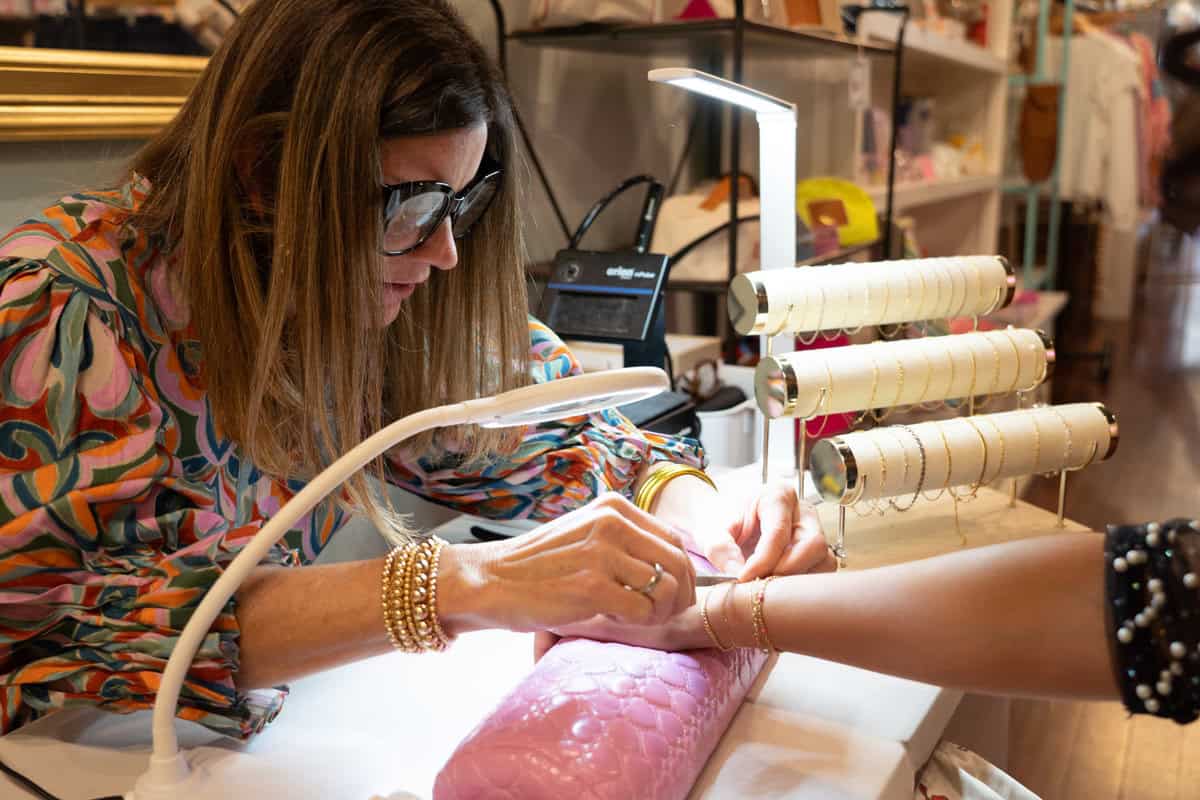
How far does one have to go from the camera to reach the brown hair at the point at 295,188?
0.86 meters

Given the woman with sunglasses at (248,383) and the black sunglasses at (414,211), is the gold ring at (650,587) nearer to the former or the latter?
the woman with sunglasses at (248,383)

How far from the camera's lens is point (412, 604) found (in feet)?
2.77

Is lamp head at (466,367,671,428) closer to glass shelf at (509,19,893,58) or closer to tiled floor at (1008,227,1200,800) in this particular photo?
tiled floor at (1008,227,1200,800)

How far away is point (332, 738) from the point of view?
0.89m

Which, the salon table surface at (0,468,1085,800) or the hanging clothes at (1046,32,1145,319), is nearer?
the salon table surface at (0,468,1085,800)

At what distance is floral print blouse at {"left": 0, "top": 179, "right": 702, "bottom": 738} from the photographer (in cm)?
80

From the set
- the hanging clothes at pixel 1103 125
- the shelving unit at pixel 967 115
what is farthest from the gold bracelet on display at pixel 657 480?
the hanging clothes at pixel 1103 125

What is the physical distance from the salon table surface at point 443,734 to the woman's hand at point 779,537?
88 millimetres

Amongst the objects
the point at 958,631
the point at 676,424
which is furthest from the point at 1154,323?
the point at 958,631

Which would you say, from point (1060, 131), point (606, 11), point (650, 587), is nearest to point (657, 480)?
point (650, 587)

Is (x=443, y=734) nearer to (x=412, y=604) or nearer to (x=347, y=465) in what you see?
(x=412, y=604)

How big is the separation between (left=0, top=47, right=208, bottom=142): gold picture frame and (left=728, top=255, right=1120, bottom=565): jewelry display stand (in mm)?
773

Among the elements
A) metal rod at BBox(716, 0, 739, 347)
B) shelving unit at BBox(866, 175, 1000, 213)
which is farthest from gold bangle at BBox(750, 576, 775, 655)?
shelving unit at BBox(866, 175, 1000, 213)

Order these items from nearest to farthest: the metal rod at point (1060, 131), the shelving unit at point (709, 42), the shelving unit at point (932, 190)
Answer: the shelving unit at point (709, 42), the shelving unit at point (932, 190), the metal rod at point (1060, 131)
